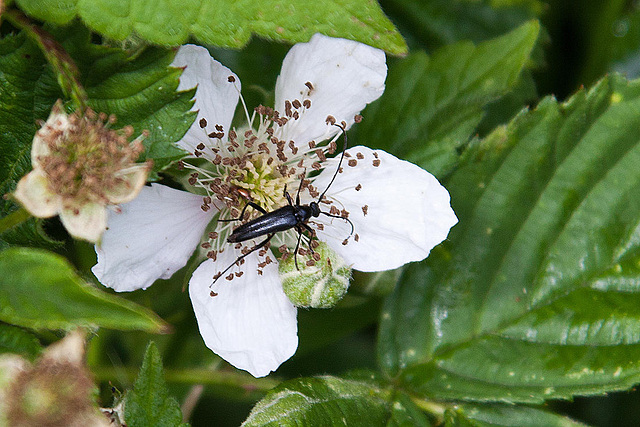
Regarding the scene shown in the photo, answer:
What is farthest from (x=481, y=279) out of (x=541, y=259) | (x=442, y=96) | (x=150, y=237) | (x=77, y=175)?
(x=77, y=175)

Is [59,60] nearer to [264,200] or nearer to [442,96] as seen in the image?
[264,200]

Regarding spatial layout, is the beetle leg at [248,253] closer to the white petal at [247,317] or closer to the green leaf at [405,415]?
the white petal at [247,317]

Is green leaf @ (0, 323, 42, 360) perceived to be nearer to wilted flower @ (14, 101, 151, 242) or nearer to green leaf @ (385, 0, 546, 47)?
wilted flower @ (14, 101, 151, 242)

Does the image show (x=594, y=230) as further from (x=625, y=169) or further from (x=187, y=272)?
(x=187, y=272)

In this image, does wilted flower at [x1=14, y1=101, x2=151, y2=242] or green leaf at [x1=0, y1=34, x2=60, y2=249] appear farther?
green leaf at [x1=0, y1=34, x2=60, y2=249]

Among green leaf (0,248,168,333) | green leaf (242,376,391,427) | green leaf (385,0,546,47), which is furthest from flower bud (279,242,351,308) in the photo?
green leaf (385,0,546,47)

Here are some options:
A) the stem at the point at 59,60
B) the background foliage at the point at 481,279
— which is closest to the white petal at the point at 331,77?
the background foliage at the point at 481,279
